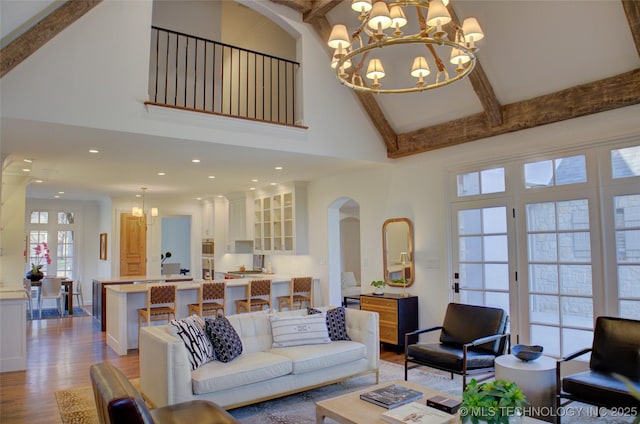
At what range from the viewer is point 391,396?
10.8ft

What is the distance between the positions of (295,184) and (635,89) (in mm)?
5515

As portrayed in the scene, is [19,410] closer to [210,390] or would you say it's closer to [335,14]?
[210,390]

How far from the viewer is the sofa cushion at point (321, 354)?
4223mm

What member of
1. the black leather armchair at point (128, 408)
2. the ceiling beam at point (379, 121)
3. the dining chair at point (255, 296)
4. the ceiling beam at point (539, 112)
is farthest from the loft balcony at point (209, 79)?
the black leather armchair at point (128, 408)

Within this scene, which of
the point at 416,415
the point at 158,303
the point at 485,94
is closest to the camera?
the point at 416,415

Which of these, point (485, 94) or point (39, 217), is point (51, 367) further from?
point (39, 217)

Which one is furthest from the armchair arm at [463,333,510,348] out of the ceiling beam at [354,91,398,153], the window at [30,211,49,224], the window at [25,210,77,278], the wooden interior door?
the window at [30,211,49,224]

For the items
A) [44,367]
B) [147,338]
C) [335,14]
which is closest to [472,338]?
[147,338]

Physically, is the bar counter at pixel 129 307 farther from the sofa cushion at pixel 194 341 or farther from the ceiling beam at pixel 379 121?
the ceiling beam at pixel 379 121

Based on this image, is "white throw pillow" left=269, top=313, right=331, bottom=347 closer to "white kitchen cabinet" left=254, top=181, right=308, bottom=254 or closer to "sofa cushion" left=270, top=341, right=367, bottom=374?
"sofa cushion" left=270, top=341, right=367, bottom=374

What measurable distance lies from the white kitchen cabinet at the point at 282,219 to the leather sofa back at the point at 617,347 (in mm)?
5327

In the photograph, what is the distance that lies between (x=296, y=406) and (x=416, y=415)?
5.21 feet

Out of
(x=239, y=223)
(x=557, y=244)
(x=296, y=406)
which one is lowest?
(x=296, y=406)

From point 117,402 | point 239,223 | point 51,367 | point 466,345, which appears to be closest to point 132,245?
point 239,223
